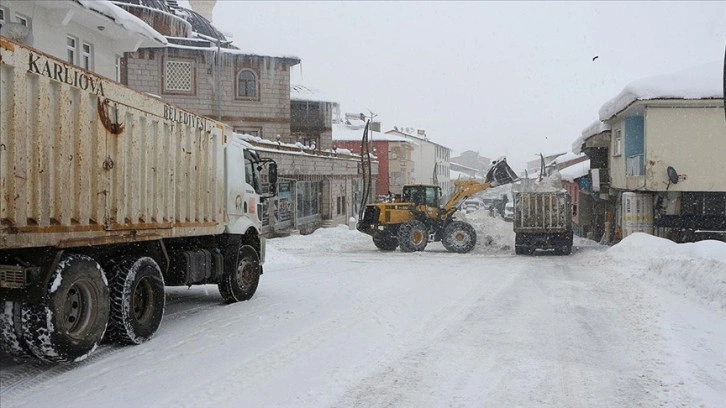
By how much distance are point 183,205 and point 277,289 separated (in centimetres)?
369

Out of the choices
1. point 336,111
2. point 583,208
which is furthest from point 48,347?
point 336,111

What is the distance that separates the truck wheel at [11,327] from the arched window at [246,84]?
29710mm

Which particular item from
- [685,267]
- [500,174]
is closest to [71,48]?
[685,267]

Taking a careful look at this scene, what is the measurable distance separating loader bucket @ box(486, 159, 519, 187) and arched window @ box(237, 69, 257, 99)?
16.2 metres

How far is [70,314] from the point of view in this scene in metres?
6.11

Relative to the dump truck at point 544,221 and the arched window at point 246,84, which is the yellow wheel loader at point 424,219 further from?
the arched window at point 246,84

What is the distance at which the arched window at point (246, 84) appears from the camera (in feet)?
112

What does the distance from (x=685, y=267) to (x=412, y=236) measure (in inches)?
453

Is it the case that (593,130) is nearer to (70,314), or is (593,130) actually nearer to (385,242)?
(385,242)

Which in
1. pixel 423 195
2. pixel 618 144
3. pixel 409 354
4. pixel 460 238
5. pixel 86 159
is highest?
pixel 618 144

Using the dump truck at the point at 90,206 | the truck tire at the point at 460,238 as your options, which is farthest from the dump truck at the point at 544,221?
the dump truck at the point at 90,206

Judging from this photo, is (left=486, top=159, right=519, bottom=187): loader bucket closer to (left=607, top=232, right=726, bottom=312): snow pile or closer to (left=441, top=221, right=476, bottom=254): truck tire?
(left=441, top=221, right=476, bottom=254): truck tire

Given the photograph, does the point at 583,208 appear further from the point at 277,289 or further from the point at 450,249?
the point at 277,289

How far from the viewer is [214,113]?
33.8 m
